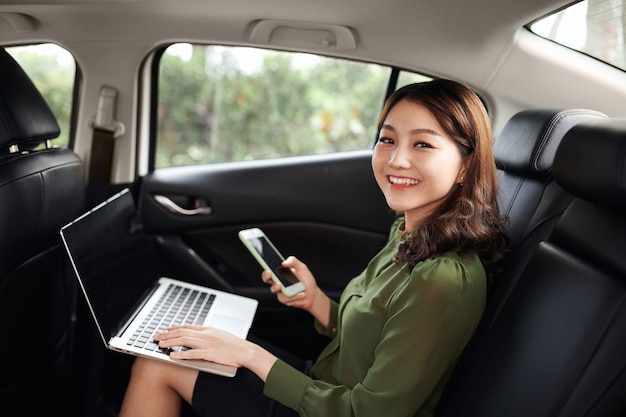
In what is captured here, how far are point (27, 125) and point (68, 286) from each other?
0.61m

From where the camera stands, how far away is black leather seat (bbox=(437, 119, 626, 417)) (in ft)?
3.41

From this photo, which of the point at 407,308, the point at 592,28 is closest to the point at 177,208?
the point at 407,308

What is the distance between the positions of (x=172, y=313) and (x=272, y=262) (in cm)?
32

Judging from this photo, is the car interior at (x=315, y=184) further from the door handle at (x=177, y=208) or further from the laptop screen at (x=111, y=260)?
the laptop screen at (x=111, y=260)

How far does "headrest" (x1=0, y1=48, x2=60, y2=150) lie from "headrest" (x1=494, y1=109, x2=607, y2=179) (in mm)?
1280

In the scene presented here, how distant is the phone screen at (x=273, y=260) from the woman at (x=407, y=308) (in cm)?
26

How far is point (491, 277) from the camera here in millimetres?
1373

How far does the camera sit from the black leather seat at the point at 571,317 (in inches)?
40.9

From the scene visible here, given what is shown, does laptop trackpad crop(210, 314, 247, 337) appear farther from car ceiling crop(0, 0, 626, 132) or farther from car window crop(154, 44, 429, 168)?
car window crop(154, 44, 429, 168)

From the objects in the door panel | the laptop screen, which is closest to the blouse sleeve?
the laptop screen

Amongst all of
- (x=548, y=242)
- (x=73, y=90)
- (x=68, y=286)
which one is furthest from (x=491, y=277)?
(x=73, y=90)

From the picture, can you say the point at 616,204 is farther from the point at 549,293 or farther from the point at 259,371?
the point at 259,371

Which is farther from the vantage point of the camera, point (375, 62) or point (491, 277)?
point (375, 62)

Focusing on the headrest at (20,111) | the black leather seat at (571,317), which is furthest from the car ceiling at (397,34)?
the black leather seat at (571,317)
